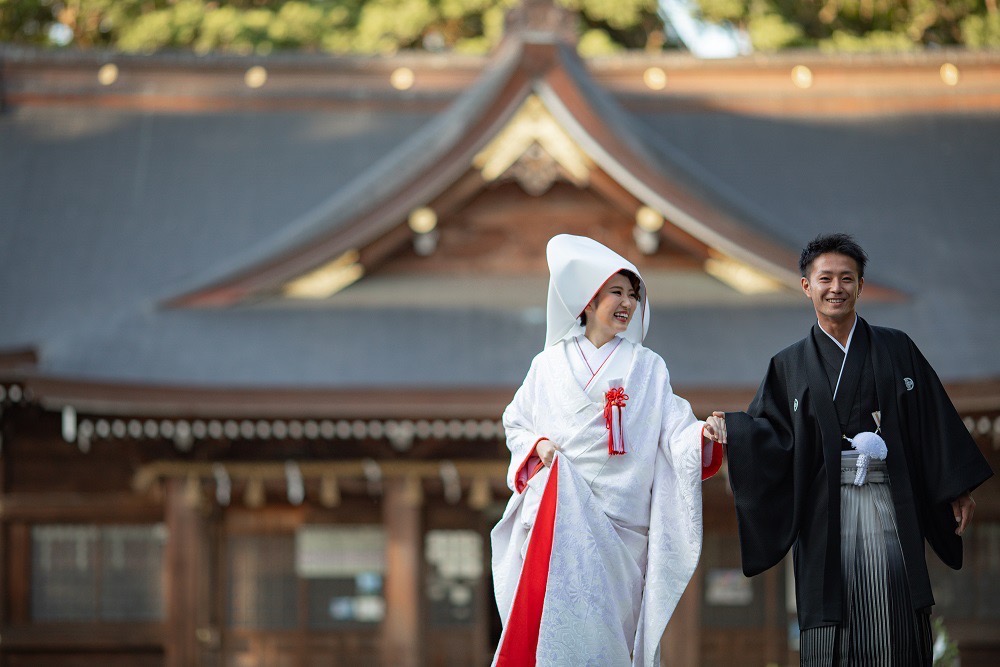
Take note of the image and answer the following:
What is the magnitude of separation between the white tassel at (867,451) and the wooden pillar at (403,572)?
16.8 feet

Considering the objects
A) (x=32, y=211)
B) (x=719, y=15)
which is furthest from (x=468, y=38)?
(x=32, y=211)

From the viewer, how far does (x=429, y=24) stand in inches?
647

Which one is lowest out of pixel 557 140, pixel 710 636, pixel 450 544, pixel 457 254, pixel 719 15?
pixel 710 636

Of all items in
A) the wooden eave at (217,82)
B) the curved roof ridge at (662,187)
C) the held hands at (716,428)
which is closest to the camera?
the held hands at (716,428)

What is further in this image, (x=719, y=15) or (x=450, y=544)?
(x=719, y=15)

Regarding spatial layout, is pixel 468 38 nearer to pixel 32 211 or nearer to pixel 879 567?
pixel 32 211

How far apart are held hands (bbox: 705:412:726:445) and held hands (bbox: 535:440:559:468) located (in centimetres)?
49

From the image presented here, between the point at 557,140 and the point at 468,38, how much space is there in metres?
8.41

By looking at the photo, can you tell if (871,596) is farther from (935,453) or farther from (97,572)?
(97,572)

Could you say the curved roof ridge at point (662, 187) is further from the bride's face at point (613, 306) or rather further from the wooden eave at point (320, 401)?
the bride's face at point (613, 306)

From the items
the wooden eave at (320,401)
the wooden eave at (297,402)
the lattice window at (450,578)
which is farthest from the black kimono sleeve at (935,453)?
the lattice window at (450,578)

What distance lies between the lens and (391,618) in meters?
8.81

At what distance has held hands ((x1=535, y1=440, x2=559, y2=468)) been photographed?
14.1 ft

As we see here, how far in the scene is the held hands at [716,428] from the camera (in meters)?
4.16
